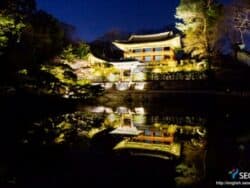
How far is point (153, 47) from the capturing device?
36969 millimetres

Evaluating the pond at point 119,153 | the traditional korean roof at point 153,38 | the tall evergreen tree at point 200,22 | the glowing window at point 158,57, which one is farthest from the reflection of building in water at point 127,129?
the traditional korean roof at point 153,38

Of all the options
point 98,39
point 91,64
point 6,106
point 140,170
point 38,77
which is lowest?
point 140,170

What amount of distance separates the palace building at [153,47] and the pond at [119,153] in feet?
72.8

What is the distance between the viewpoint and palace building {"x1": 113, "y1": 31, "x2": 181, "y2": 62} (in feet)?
117

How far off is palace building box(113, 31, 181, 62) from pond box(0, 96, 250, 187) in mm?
22185

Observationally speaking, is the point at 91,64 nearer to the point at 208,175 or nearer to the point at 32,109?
the point at 32,109

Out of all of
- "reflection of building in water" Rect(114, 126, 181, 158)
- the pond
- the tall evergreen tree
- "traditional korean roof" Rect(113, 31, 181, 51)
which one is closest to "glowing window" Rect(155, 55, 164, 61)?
"traditional korean roof" Rect(113, 31, 181, 51)

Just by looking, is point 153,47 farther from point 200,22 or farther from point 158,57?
point 200,22

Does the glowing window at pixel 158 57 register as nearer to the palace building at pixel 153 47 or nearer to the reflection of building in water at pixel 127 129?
the palace building at pixel 153 47

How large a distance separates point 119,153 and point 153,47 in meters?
29.6

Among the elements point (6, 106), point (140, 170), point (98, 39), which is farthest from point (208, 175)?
point (98, 39)

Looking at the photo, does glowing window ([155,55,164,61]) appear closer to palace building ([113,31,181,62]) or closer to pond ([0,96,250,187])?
palace building ([113,31,181,62])

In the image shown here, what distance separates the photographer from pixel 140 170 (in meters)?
6.98

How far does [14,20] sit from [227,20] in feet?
58.1
